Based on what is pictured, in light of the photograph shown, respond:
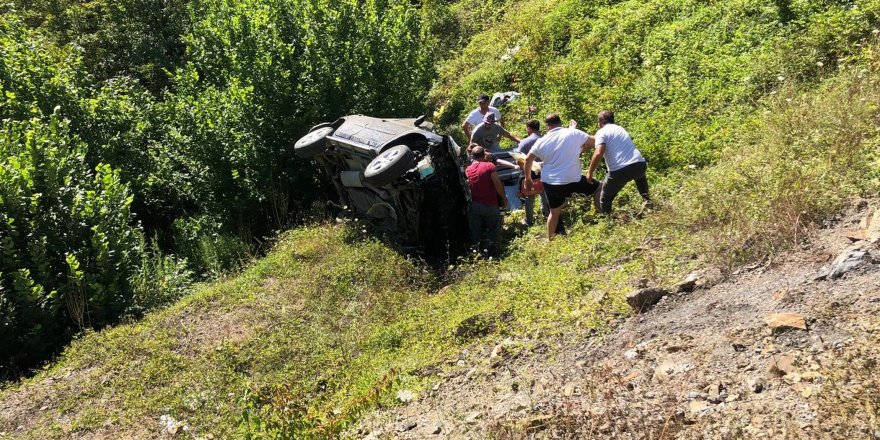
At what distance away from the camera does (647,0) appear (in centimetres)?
1380

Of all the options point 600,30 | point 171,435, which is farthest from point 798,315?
point 600,30

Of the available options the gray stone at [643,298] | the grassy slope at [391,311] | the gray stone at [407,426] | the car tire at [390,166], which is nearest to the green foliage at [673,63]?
Answer: the grassy slope at [391,311]

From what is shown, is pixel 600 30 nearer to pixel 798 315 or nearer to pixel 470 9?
pixel 470 9

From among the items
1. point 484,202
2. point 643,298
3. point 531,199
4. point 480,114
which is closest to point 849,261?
point 643,298

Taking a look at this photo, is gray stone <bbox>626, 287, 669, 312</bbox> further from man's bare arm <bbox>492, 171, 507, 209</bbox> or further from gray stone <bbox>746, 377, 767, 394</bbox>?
man's bare arm <bbox>492, 171, 507, 209</bbox>

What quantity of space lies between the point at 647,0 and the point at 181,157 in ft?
33.5

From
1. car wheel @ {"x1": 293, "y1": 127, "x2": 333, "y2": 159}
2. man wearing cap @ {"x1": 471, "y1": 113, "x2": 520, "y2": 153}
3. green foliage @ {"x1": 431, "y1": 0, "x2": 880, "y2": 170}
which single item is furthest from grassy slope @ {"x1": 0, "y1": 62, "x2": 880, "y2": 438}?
man wearing cap @ {"x1": 471, "y1": 113, "x2": 520, "y2": 153}

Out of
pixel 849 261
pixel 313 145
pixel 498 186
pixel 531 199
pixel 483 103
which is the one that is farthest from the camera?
pixel 483 103

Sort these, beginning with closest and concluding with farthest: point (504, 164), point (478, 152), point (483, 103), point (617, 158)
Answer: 1. point (617, 158)
2. point (478, 152)
3. point (504, 164)
4. point (483, 103)

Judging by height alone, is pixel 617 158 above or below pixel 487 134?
below

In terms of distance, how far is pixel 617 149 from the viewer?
718 centimetres

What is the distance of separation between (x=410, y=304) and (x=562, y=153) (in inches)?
95.3

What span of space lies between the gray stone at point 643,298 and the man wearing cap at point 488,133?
528cm

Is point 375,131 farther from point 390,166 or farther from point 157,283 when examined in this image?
point 157,283
